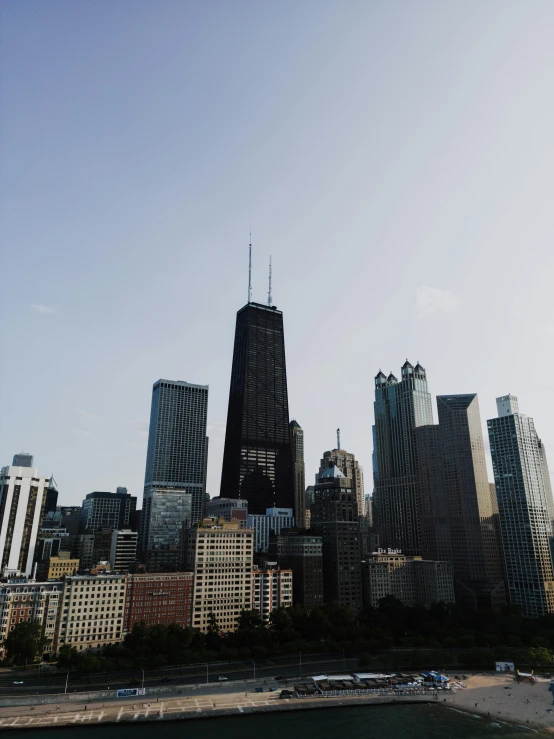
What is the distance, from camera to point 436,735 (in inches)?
4350

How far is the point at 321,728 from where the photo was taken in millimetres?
115500

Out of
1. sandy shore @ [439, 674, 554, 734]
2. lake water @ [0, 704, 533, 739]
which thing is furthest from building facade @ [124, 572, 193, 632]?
sandy shore @ [439, 674, 554, 734]

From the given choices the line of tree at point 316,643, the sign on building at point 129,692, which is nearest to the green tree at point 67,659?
the line of tree at point 316,643

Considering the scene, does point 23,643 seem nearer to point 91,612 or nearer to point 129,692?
point 91,612

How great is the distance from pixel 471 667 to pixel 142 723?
97373 millimetres

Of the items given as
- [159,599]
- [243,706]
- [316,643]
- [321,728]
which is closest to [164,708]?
[243,706]

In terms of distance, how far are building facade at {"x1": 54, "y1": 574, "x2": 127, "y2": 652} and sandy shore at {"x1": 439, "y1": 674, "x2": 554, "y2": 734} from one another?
10294 cm

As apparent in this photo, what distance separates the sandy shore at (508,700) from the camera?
121812mm

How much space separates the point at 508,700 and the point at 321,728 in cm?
5030

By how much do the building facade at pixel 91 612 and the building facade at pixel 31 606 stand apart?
2333 mm

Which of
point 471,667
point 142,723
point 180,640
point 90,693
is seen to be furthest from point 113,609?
point 471,667

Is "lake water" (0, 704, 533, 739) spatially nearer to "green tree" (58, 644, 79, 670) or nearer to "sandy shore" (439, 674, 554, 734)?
"sandy shore" (439, 674, 554, 734)

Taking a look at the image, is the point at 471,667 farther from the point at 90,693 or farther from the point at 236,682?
the point at 90,693

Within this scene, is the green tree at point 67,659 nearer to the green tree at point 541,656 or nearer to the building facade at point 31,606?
the building facade at point 31,606
